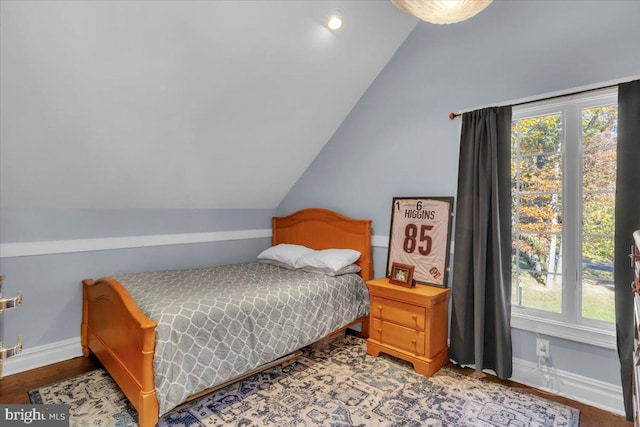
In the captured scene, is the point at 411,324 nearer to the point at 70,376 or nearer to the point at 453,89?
the point at 453,89

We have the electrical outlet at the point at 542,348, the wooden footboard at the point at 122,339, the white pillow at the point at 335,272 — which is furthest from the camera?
the white pillow at the point at 335,272

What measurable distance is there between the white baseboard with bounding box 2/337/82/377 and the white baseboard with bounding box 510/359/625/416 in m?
3.48

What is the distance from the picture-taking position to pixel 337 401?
7.33 feet

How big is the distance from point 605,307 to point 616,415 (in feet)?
2.09

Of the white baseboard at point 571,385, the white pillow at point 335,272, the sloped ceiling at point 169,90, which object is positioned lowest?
the white baseboard at point 571,385

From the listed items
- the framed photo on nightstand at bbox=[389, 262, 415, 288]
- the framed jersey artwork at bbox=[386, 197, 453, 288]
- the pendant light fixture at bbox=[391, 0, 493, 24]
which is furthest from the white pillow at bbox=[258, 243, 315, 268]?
the pendant light fixture at bbox=[391, 0, 493, 24]

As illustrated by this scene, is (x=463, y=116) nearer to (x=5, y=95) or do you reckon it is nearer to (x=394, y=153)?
(x=394, y=153)

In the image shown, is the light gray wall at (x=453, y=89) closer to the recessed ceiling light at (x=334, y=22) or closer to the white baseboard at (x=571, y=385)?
the white baseboard at (x=571, y=385)

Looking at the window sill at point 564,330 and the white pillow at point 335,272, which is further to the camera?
the white pillow at point 335,272

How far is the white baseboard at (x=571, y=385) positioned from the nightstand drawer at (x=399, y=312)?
747mm

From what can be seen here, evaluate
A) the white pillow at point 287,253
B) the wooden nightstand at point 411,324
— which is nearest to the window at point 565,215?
the wooden nightstand at point 411,324

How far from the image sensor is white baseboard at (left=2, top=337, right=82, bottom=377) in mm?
2582

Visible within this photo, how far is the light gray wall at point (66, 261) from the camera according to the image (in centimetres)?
266

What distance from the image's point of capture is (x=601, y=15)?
7.23 ft
